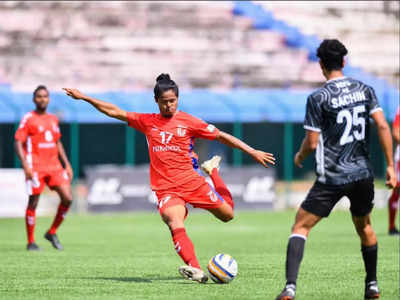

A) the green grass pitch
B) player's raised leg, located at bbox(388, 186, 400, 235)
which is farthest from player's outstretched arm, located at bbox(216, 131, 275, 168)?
player's raised leg, located at bbox(388, 186, 400, 235)

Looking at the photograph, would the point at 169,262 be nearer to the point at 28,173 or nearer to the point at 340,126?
the point at 28,173

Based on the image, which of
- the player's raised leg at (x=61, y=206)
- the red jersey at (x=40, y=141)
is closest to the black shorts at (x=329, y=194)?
the player's raised leg at (x=61, y=206)

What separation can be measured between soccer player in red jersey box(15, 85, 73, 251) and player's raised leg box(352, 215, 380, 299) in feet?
21.6

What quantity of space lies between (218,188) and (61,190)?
4037mm

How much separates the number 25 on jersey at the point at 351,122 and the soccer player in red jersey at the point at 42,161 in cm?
692

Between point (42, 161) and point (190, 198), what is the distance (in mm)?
4770

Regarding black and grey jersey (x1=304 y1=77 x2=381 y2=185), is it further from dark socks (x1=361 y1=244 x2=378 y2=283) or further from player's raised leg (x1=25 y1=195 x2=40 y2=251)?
player's raised leg (x1=25 y1=195 x2=40 y2=251)

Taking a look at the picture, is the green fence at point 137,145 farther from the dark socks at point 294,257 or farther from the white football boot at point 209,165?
the dark socks at point 294,257

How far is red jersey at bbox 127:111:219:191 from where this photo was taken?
9156 millimetres

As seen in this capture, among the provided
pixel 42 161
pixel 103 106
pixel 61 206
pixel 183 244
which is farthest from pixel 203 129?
pixel 42 161

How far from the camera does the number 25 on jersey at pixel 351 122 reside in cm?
696

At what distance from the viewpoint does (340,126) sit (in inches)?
274

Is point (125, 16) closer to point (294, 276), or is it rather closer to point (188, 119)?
point (188, 119)

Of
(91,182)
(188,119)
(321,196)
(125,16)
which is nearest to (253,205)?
(91,182)
